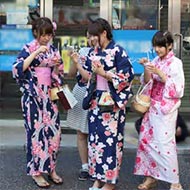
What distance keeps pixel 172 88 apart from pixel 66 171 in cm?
162

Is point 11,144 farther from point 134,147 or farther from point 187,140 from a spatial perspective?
point 187,140

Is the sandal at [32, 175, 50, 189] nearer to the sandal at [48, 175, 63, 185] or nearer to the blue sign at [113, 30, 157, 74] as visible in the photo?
the sandal at [48, 175, 63, 185]

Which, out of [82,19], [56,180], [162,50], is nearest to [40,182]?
[56,180]

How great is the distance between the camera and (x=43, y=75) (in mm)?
4727

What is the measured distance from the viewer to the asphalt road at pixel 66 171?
4.87 m

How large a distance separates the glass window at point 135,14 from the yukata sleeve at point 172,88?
321 cm

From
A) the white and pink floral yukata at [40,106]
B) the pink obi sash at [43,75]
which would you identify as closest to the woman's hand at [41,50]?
the white and pink floral yukata at [40,106]

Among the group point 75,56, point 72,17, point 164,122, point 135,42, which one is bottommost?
point 164,122

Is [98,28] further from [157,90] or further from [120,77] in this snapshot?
[157,90]

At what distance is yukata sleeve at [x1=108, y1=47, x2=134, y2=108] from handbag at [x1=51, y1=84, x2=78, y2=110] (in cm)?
53

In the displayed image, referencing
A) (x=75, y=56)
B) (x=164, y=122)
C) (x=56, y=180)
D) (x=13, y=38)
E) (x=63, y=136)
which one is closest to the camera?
(x=164, y=122)

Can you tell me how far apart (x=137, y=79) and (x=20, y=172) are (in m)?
2.91

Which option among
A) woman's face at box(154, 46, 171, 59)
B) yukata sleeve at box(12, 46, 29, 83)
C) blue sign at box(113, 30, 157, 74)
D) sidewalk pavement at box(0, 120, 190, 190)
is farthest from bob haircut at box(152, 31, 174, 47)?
blue sign at box(113, 30, 157, 74)

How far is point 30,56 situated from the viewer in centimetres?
457
